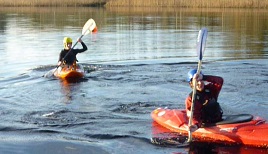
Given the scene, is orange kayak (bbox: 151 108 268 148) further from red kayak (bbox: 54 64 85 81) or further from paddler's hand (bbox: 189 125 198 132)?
red kayak (bbox: 54 64 85 81)

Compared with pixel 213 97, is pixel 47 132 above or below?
below

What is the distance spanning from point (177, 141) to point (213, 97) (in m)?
1.06

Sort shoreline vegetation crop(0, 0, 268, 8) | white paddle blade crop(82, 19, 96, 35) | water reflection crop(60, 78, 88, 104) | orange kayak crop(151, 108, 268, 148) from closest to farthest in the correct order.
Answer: orange kayak crop(151, 108, 268, 148), water reflection crop(60, 78, 88, 104), white paddle blade crop(82, 19, 96, 35), shoreline vegetation crop(0, 0, 268, 8)

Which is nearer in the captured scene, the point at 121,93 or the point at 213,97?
the point at 213,97

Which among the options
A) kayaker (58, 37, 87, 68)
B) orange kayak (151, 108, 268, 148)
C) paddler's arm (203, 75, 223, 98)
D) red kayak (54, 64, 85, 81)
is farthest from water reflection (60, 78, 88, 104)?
paddler's arm (203, 75, 223, 98)

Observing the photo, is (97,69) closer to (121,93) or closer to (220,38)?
(121,93)

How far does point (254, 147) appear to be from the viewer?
7789 mm

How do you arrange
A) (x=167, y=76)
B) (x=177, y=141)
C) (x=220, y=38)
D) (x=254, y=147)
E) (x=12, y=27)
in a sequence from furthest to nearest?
(x=12, y=27) → (x=220, y=38) → (x=167, y=76) → (x=177, y=141) → (x=254, y=147)

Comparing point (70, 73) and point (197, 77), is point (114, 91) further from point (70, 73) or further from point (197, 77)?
point (197, 77)

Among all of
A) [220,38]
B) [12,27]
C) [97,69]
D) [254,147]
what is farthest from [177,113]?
[12,27]

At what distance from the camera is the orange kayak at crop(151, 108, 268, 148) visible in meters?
7.77

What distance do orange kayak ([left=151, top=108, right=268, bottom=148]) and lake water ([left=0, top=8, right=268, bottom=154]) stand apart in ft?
0.49

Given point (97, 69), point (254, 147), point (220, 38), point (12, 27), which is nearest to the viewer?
point (254, 147)

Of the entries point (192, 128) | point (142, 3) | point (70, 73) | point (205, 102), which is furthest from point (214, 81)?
point (142, 3)
